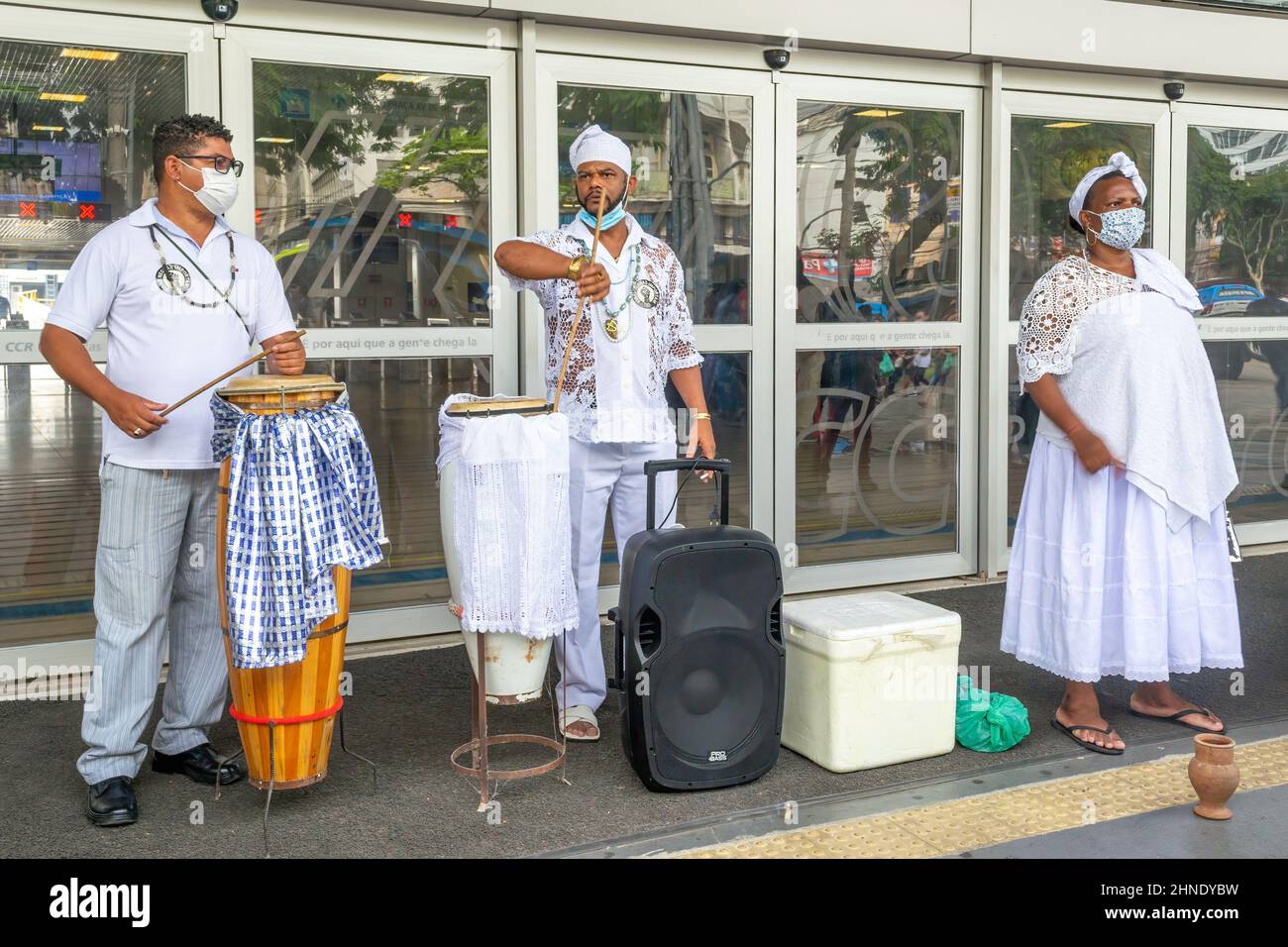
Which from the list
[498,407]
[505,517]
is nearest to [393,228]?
[498,407]

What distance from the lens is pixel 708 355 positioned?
643cm

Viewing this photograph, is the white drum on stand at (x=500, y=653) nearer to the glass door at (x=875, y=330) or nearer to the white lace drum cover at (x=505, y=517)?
the white lace drum cover at (x=505, y=517)

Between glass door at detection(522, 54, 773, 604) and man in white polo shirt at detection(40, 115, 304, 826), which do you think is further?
glass door at detection(522, 54, 773, 604)

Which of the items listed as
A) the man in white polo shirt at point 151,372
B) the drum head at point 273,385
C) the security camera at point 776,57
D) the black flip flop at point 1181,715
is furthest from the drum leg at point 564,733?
the security camera at point 776,57

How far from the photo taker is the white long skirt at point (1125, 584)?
450 centimetres

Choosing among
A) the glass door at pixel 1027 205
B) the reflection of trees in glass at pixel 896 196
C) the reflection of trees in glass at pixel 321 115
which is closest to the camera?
the reflection of trees in glass at pixel 321 115

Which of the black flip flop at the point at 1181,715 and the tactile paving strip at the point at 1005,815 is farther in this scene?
the black flip flop at the point at 1181,715

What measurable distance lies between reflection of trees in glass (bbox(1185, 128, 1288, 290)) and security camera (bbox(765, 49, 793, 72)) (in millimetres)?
2595

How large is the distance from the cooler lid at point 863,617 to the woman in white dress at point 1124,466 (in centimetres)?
50

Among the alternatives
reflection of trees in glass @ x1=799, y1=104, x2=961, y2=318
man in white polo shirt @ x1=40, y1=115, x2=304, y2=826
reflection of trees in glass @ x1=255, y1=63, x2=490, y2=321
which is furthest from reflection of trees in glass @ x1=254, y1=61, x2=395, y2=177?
reflection of trees in glass @ x1=799, y1=104, x2=961, y2=318

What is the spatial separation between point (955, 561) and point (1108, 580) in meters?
2.52

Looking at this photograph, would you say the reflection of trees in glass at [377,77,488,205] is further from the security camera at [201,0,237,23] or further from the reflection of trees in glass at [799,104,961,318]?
the reflection of trees in glass at [799,104,961,318]

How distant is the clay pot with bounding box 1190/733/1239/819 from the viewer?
3.78m

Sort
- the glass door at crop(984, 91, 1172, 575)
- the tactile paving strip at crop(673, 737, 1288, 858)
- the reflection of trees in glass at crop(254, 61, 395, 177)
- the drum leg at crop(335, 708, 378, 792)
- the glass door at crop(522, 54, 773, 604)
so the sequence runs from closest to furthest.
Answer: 1. the tactile paving strip at crop(673, 737, 1288, 858)
2. the drum leg at crop(335, 708, 378, 792)
3. the reflection of trees in glass at crop(254, 61, 395, 177)
4. the glass door at crop(522, 54, 773, 604)
5. the glass door at crop(984, 91, 1172, 575)
